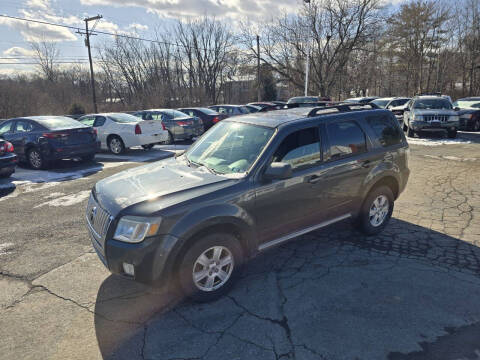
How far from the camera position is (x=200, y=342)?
264 cm

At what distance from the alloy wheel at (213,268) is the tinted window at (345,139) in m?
1.78

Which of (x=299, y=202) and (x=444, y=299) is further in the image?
(x=299, y=202)

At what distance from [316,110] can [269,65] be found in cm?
3410

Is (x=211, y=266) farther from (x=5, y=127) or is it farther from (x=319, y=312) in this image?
(x=5, y=127)

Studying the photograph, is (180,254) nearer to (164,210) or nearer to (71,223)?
(164,210)

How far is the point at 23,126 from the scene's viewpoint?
970cm

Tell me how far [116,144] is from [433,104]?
13563 mm

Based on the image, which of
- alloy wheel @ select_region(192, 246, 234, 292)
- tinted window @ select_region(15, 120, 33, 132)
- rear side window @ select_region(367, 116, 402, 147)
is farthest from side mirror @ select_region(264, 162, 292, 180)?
tinted window @ select_region(15, 120, 33, 132)

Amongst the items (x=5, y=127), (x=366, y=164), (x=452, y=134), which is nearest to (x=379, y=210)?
(x=366, y=164)

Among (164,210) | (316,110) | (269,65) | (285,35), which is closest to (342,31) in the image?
(285,35)

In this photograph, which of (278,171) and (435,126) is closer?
(278,171)

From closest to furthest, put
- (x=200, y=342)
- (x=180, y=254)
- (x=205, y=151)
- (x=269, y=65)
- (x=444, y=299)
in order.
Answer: (x=200, y=342)
(x=180, y=254)
(x=444, y=299)
(x=205, y=151)
(x=269, y=65)

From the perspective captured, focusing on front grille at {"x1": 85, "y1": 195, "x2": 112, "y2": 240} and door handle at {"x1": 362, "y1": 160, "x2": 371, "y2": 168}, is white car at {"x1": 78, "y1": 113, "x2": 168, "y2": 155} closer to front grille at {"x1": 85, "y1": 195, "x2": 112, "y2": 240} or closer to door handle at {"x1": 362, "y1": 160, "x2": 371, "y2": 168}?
A: front grille at {"x1": 85, "y1": 195, "x2": 112, "y2": 240}

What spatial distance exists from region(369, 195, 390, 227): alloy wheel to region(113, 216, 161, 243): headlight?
3.09 metres
